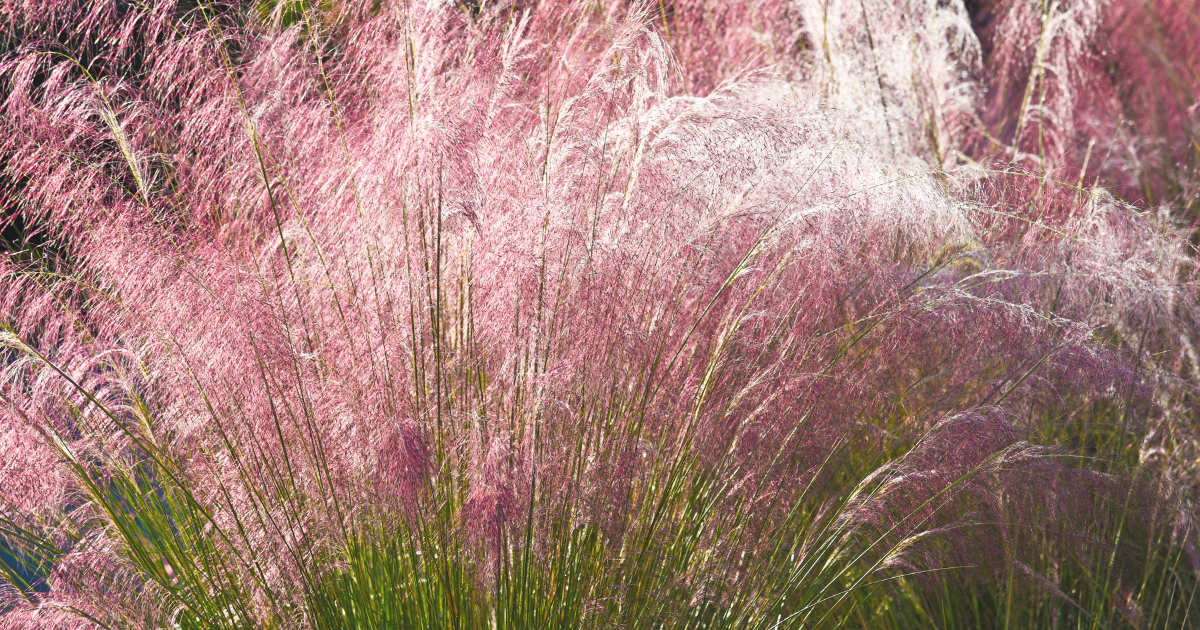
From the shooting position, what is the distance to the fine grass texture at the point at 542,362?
1.83 m

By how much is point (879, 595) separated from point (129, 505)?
6.37ft

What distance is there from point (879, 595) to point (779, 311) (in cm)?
94

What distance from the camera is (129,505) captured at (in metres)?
2.19

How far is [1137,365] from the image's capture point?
2137mm

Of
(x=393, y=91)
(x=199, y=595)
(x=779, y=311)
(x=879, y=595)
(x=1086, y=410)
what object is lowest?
(x=879, y=595)

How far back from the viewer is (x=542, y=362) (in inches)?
72.0

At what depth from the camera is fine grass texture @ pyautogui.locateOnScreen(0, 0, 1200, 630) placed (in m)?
1.83

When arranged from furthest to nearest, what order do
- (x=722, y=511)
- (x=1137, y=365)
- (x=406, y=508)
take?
(x=1137, y=365) → (x=722, y=511) → (x=406, y=508)

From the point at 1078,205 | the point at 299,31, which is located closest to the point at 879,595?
the point at 1078,205

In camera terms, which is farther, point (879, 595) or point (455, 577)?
point (879, 595)

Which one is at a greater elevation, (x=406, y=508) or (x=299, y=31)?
(x=299, y=31)

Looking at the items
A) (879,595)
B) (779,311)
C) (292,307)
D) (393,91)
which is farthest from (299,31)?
(879,595)

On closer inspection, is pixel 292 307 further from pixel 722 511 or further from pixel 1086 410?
pixel 1086 410

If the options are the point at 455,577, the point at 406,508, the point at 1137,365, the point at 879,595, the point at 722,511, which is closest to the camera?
the point at 406,508
